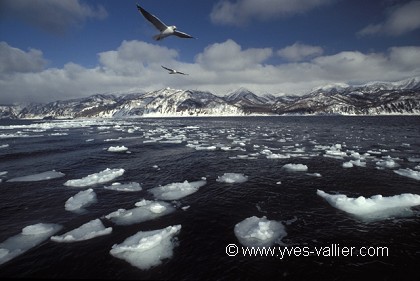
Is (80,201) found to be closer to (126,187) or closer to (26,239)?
(126,187)

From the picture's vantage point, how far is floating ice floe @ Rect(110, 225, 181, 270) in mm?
8695

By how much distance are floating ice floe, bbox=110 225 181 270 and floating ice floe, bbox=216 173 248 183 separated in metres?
8.11

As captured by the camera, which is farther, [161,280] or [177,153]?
[177,153]

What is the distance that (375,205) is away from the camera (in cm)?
1254

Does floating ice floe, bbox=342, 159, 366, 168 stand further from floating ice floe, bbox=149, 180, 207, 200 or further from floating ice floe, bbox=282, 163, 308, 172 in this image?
floating ice floe, bbox=149, 180, 207, 200

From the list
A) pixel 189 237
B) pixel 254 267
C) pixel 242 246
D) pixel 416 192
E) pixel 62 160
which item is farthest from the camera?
pixel 62 160

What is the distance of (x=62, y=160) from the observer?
26.8 metres

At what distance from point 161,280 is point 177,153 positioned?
2258 cm

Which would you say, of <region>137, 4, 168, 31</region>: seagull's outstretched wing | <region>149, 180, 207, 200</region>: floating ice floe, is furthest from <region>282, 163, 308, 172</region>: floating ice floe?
<region>137, 4, 168, 31</region>: seagull's outstretched wing

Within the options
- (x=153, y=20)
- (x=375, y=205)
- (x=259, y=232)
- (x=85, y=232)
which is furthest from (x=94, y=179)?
(x=375, y=205)

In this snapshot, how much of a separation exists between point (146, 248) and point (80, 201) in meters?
6.99

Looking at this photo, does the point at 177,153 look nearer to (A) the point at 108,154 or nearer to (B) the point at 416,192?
(A) the point at 108,154

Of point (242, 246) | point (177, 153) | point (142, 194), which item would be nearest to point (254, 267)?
point (242, 246)

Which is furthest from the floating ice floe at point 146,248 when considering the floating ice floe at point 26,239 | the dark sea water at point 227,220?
the floating ice floe at point 26,239
